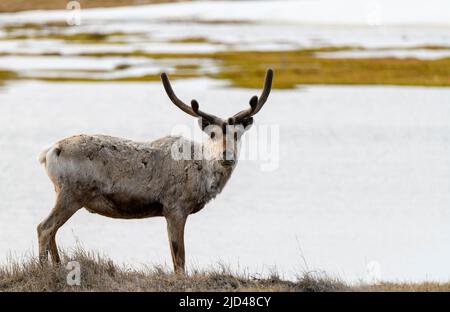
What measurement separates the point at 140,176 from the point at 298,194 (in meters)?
7.95

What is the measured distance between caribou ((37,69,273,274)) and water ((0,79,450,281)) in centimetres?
123

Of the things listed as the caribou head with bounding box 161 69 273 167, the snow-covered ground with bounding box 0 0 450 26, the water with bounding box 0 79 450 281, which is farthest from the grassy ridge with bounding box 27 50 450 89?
the snow-covered ground with bounding box 0 0 450 26

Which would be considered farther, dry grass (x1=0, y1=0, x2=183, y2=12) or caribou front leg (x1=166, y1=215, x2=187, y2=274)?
dry grass (x1=0, y1=0, x2=183, y2=12)

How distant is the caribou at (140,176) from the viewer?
359 inches

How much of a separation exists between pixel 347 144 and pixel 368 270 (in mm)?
12285

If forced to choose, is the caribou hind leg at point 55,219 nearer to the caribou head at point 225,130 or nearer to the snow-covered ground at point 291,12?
the caribou head at point 225,130

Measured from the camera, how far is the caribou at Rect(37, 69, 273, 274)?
9.12 meters

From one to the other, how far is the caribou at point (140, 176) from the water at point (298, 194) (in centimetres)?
123

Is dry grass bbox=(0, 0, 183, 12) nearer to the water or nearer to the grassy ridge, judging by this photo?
the grassy ridge

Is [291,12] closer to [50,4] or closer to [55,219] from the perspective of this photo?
[50,4]

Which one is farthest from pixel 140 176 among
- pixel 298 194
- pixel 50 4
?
pixel 50 4

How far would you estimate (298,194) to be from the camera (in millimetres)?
17031

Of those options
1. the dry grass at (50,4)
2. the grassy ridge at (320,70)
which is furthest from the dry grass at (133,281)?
the dry grass at (50,4)
